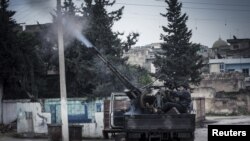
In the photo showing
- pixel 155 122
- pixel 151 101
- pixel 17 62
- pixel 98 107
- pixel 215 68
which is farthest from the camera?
pixel 215 68

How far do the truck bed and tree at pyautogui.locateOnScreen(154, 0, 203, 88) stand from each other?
24.9 m

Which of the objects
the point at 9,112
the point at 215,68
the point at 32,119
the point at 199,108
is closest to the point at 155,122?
the point at 32,119

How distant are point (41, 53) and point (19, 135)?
7725mm

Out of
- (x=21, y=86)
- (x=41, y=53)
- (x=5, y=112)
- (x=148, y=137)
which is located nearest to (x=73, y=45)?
(x=41, y=53)

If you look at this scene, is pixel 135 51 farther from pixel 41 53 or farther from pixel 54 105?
pixel 54 105

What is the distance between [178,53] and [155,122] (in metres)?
27.5

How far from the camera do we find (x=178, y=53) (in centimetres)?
4094

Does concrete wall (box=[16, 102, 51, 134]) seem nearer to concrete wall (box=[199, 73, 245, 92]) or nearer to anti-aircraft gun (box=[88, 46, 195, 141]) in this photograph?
anti-aircraft gun (box=[88, 46, 195, 141])

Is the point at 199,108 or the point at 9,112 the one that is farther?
the point at 199,108

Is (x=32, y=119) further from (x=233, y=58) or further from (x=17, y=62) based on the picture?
(x=233, y=58)

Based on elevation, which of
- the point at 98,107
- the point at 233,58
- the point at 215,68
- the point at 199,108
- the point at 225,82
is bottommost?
the point at 199,108

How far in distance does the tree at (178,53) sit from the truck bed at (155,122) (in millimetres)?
24854

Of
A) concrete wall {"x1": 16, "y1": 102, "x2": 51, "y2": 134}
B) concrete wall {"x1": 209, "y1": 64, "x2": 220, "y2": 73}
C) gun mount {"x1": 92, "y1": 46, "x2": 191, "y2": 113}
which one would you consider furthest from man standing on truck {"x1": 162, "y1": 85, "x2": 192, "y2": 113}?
concrete wall {"x1": 209, "y1": 64, "x2": 220, "y2": 73}

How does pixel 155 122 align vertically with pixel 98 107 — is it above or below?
above
